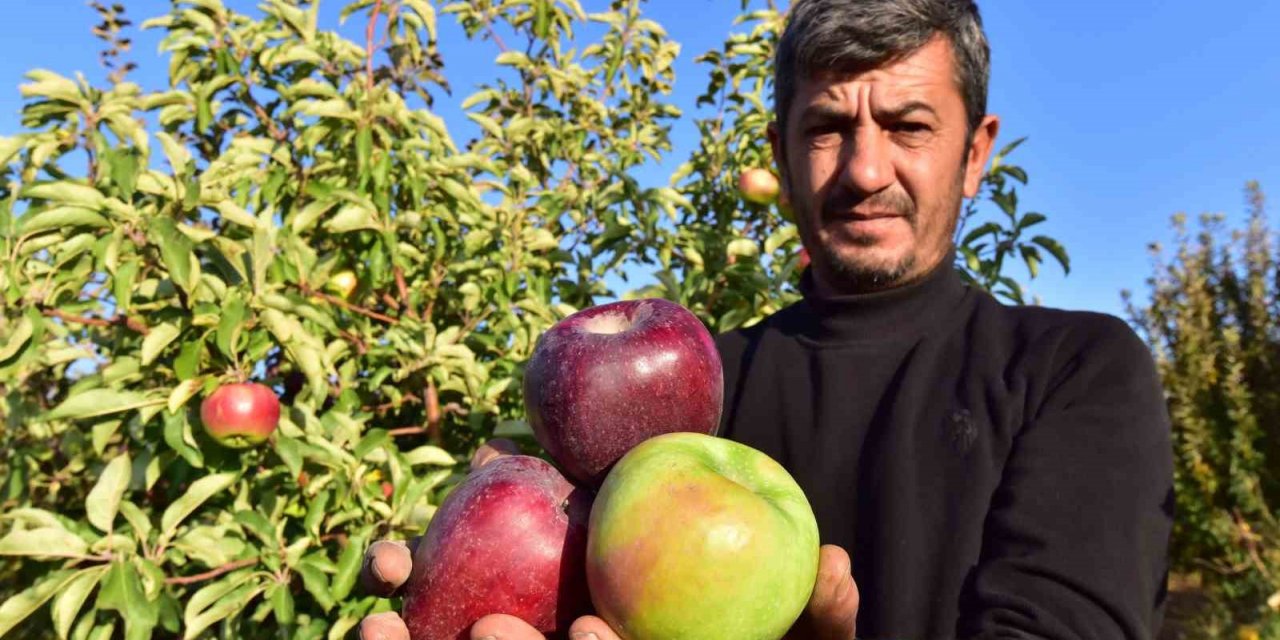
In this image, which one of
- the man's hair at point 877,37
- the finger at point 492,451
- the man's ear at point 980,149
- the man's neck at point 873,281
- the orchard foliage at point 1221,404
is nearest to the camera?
the finger at point 492,451

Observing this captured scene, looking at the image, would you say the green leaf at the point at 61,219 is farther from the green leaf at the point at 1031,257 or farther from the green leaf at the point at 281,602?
the green leaf at the point at 1031,257

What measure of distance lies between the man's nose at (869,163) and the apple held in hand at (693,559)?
3.13 feet

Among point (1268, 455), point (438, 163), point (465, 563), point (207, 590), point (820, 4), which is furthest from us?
point (1268, 455)

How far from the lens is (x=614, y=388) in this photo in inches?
40.5

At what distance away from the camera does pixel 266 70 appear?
10.0ft

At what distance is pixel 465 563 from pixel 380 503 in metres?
1.32

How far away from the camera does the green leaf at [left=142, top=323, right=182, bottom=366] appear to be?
2072 millimetres

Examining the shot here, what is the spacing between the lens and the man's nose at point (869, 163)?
5.51 ft

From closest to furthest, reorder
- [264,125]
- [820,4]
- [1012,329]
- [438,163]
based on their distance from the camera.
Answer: [1012,329]
[820,4]
[438,163]
[264,125]

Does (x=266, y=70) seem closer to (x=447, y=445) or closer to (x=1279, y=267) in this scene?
(x=447, y=445)

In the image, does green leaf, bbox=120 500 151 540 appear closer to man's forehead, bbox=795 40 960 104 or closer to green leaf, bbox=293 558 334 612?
green leaf, bbox=293 558 334 612

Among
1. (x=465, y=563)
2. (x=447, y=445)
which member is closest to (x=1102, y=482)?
(x=465, y=563)

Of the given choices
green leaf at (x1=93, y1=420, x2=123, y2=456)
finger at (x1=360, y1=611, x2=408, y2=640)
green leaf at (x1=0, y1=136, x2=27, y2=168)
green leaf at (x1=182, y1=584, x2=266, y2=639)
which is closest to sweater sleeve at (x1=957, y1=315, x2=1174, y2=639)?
finger at (x1=360, y1=611, x2=408, y2=640)

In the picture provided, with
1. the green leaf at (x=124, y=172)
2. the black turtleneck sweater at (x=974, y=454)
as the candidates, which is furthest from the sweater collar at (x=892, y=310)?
the green leaf at (x=124, y=172)
